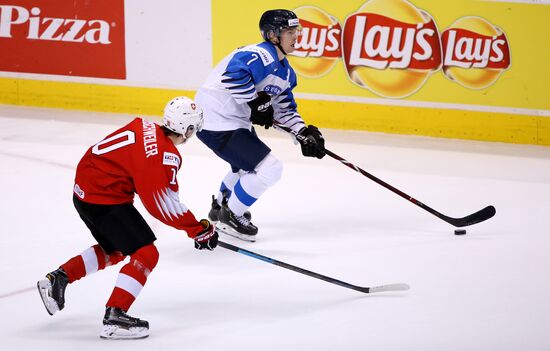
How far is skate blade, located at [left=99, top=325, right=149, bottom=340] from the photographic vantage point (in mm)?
3896

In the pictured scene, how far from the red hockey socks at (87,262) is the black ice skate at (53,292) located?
7 centimetres

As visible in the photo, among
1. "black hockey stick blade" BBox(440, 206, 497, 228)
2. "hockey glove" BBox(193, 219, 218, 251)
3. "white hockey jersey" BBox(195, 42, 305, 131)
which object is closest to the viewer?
"hockey glove" BBox(193, 219, 218, 251)

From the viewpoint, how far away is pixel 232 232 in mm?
5391

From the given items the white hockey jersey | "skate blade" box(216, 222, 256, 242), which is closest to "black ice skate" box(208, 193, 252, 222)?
"skate blade" box(216, 222, 256, 242)

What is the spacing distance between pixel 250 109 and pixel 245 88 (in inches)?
8.3

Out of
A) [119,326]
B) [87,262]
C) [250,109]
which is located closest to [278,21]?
[250,109]

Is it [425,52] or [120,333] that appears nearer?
[120,333]

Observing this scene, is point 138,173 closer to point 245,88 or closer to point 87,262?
point 87,262

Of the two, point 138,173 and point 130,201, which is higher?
point 138,173

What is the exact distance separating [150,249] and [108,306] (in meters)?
0.27

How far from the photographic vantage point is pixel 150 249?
13.1 feet

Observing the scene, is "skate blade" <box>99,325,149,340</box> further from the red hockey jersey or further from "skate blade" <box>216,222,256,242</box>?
"skate blade" <box>216,222,256,242</box>

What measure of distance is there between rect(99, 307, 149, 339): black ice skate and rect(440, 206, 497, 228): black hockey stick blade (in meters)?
2.15

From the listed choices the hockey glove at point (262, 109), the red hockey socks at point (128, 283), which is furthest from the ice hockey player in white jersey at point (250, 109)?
the red hockey socks at point (128, 283)
